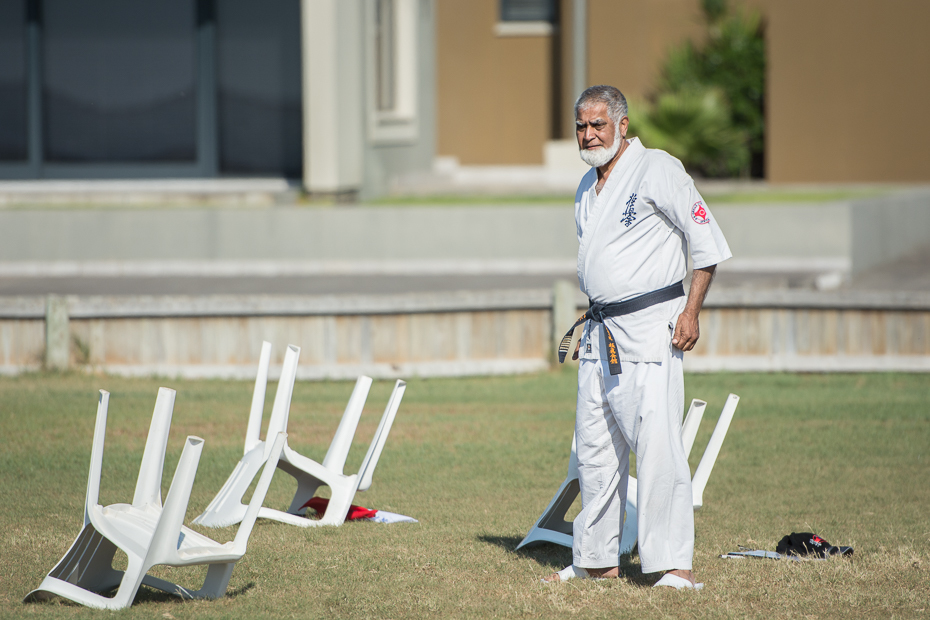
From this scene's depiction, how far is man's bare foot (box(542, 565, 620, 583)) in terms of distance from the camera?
178 inches

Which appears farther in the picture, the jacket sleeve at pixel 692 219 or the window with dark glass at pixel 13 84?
the window with dark glass at pixel 13 84

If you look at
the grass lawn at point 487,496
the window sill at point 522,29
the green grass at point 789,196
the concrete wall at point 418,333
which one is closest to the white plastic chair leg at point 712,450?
the grass lawn at point 487,496

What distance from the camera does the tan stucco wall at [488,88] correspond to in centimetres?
2120

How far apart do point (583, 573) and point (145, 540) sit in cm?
179

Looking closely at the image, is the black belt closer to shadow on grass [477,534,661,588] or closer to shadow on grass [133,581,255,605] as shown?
shadow on grass [477,534,661,588]

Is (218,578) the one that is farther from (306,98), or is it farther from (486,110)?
(486,110)

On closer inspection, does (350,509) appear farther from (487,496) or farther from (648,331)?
(648,331)

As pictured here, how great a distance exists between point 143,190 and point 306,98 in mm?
2958

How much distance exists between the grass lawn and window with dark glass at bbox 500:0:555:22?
13494 mm

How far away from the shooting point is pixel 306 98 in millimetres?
14672

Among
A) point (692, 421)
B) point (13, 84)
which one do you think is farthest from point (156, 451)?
point (13, 84)

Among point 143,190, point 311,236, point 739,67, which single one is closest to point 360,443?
point 311,236

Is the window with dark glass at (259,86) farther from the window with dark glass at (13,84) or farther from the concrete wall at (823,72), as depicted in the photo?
the concrete wall at (823,72)

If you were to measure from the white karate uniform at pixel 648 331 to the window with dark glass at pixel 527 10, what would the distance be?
17.9 m
